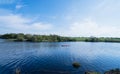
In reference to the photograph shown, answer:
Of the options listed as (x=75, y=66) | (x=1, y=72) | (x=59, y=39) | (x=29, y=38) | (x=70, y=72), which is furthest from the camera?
(x=59, y=39)

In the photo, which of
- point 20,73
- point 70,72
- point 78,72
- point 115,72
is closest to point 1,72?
point 20,73

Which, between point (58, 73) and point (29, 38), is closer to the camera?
point (58, 73)

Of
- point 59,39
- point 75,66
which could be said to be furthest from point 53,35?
point 75,66

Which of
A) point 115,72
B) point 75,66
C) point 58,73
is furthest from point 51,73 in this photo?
point 115,72

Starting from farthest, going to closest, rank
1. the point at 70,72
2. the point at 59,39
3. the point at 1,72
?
the point at 59,39, the point at 70,72, the point at 1,72

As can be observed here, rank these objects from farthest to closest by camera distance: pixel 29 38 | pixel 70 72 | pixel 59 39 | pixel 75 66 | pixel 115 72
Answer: pixel 59 39
pixel 29 38
pixel 75 66
pixel 70 72
pixel 115 72

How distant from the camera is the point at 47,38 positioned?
176500mm

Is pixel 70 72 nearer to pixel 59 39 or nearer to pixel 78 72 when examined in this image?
pixel 78 72

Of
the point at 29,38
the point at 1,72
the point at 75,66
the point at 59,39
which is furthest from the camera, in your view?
the point at 59,39

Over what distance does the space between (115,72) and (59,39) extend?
15440cm

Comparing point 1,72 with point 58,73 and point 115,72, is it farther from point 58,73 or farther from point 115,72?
point 115,72

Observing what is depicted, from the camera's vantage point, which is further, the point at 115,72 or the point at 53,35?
the point at 53,35

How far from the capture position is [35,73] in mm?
29922

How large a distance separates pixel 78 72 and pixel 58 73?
18.3 ft
